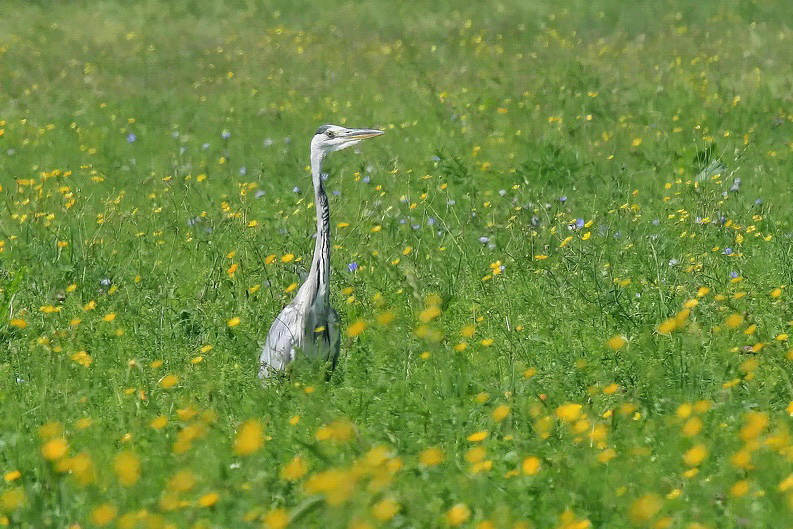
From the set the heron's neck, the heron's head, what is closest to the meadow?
the heron's neck

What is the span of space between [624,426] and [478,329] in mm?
1478

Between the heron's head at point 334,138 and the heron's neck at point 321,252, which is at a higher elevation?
the heron's head at point 334,138

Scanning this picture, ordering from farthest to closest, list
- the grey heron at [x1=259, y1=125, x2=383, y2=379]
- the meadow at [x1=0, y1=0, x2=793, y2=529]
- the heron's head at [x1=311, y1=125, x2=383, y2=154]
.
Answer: the heron's head at [x1=311, y1=125, x2=383, y2=154] → the grey heron at [x1=259, y1=125, x2=383, y2=379] → the meadow at [x1=0, y1=0, x2=793, y2=529]

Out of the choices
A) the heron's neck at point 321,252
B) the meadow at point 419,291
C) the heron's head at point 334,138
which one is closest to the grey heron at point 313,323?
the heron's neck at point 321,252

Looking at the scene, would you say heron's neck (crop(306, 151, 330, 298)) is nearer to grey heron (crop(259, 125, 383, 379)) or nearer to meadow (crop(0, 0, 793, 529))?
grey heron (crop(259, 125, 383, 379))

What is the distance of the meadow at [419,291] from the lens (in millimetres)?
3139

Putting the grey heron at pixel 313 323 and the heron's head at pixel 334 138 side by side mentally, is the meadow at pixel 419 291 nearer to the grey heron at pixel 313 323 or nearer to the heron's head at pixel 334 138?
the grey heron at pixel 313 323

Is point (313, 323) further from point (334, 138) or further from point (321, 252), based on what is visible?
point (334, 138)

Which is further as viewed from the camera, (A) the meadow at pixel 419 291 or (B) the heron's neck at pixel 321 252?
(B) the heron's neck at pixel 321 252

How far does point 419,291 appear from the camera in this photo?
4.38 m

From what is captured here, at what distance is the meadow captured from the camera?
314 cm

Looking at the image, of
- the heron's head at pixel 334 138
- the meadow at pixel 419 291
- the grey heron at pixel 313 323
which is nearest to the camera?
the meadow at pixel 419 291

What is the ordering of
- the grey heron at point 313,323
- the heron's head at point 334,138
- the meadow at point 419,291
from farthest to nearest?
the heron's head at point 334,138 < the grey heron at point 313,323 < the meadow at point 419,291

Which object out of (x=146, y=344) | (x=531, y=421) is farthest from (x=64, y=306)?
(x=531, y=421)
